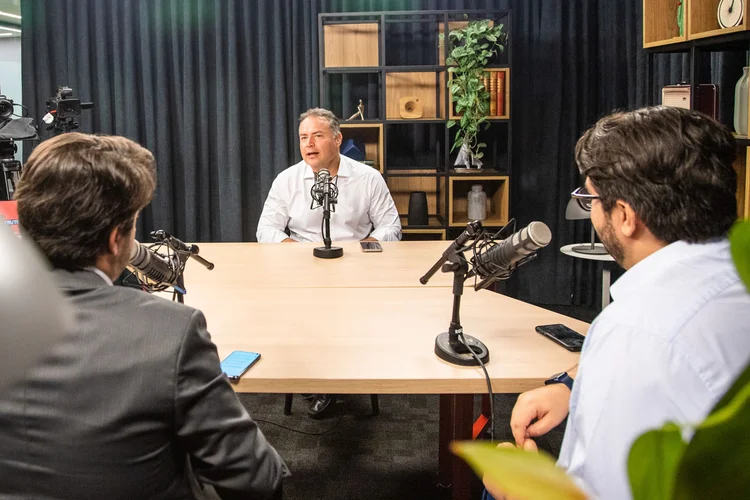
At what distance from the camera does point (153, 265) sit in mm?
1657

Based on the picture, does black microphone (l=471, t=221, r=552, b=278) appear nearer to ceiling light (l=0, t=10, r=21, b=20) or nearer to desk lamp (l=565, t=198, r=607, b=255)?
desk lamp (l=565, t=198, r=607, b=255)

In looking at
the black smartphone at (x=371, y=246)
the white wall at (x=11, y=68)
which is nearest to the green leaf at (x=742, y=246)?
the black smartphone at (x=371, y=246)

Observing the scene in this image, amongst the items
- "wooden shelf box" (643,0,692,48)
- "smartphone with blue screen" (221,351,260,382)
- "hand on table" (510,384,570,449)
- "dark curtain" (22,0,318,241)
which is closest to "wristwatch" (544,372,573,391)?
"hand on table" (510,384,570,449)

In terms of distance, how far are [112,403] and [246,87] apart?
3.79 meters

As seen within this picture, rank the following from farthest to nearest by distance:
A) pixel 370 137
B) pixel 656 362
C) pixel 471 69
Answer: pixel 370 137 < pixel 471 69 < pixel 656 362

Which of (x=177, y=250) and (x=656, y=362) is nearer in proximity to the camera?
(x=656, y=362)

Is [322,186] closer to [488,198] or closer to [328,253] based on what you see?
[328,253]

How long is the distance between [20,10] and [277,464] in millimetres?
4545

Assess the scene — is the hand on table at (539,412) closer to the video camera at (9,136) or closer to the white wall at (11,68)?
the video camera at (9,136)

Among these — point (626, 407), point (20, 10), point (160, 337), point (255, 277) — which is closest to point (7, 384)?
point (160, 337)

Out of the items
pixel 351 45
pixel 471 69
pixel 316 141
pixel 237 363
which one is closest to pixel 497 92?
pixel 471 69

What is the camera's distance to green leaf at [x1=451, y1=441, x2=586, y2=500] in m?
0.21

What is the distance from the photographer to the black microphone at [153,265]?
160 centimetres

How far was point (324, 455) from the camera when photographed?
8.26 feet
